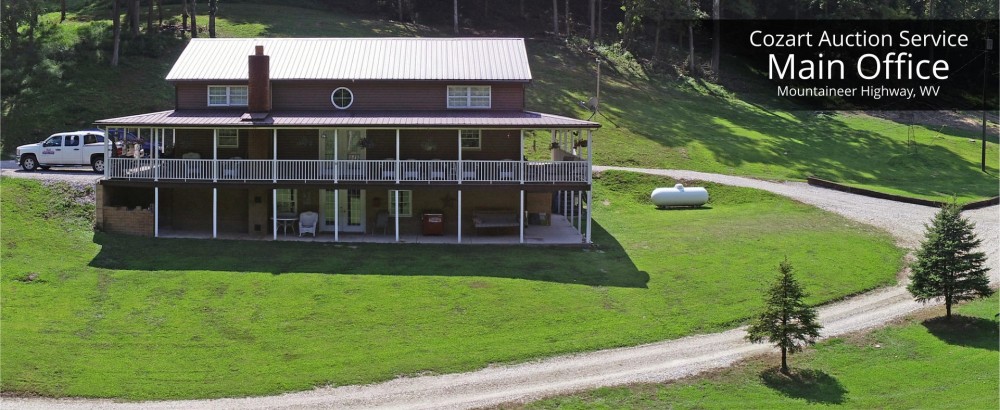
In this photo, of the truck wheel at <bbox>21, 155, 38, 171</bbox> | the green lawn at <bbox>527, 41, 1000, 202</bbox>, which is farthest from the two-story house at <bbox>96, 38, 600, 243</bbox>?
the green lawn at <bbox>527, 41, 1000, 202</bbox>

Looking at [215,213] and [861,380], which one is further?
[215,213]

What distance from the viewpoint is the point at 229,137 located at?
1501 inches

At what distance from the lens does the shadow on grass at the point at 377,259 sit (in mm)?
31484

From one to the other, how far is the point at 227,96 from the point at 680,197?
743 inches

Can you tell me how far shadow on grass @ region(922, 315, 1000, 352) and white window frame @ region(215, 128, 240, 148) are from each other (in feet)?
80.0

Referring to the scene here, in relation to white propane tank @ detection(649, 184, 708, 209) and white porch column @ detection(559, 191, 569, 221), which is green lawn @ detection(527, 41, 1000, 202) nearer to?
white propane tank @ detection(649, 184, 708, 209)

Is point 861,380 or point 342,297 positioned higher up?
point 342,297

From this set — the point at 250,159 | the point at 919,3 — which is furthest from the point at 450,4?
the point at 250,159

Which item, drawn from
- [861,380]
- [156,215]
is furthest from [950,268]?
[156,215]

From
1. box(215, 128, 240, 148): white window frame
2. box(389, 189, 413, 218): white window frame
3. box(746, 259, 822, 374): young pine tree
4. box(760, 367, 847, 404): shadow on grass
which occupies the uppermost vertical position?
box(215, 128, 240, 148): white window frame

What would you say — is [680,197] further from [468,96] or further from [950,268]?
[950,268]

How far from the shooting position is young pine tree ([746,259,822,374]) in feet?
81.8

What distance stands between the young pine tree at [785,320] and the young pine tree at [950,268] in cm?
542

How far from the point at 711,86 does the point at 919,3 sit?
2395 cm
